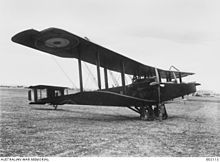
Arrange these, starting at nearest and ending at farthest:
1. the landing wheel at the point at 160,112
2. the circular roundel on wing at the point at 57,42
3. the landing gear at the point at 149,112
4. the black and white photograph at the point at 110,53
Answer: the black and white photograph at the point at 110,53 < the circular roundel on wing at the point at 57,42 < the landing wheel at the point at 160,112 < the landing gear at the point at 149,112

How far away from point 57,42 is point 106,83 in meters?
3.49

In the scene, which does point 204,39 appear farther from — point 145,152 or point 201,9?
point 145,152

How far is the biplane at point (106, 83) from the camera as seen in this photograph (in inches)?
310

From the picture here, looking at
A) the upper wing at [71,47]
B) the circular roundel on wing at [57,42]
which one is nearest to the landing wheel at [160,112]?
the upper wing at [71,47]

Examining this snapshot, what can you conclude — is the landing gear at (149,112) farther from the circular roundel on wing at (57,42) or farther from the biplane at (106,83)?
the circular roundel on wing at (57,42)

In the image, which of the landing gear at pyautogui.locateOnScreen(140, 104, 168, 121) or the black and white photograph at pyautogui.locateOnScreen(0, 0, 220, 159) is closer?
the black and white photograph at pyautogui.locateOnScreen(0, 0, 220, 159)

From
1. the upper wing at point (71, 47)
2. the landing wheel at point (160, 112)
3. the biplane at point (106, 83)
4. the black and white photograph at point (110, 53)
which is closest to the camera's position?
the black and white photograph at point (110, 53)

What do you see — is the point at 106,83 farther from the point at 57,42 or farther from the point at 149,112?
the point at 57,42

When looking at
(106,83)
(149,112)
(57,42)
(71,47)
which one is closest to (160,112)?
(149,112)

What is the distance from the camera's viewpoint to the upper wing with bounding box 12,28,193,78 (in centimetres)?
720

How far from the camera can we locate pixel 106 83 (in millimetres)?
10625

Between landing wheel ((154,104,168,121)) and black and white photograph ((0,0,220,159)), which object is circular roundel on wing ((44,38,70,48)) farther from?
landing wheel ((154,104,168,121))

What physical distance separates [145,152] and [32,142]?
8.59 ft

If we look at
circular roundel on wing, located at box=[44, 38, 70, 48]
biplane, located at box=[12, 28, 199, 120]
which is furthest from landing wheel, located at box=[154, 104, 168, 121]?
circular roundel on wing, located at box=[44, 38, 70, 48]
